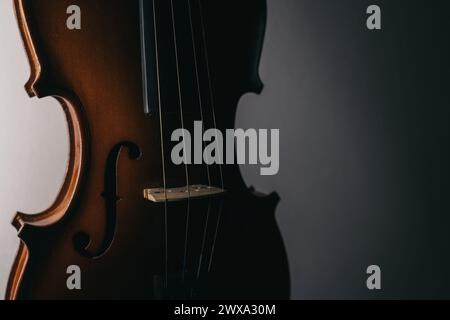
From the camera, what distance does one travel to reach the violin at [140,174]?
626mm


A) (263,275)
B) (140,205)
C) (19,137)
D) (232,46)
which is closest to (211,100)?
(232,46)

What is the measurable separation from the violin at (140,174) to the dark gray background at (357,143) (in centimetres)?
37

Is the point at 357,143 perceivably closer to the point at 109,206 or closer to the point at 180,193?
the point at 180,193

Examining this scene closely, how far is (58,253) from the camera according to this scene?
618 mm

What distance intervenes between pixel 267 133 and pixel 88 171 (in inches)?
23.0

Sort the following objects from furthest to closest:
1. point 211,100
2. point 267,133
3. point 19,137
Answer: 1. point 267,133
2. point 19,137
3. point 211,100

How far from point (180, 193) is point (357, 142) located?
639mm

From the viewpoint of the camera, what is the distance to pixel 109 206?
656 millimetres

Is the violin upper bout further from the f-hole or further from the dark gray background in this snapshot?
the dark gray background

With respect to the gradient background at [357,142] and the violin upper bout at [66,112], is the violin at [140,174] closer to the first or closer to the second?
the violin upper bout at [66,112]

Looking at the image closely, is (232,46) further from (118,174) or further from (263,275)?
(263,275)

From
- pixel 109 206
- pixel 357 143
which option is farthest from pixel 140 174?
pixel 357 143

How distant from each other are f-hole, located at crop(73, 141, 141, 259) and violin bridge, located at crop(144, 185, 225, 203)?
6 cm

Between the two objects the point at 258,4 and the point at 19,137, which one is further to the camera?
the point at 19,137
